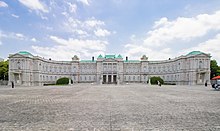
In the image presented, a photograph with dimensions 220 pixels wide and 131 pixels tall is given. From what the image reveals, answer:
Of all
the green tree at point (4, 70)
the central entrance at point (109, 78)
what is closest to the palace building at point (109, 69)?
the central entrance at point (109, 78)

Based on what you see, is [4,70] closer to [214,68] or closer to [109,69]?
[109,69]

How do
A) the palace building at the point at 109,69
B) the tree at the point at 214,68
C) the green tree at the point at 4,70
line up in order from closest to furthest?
the palace building at the point at 109,69 < the green tree at the point at 4,70 < the tree at the point at 214,68

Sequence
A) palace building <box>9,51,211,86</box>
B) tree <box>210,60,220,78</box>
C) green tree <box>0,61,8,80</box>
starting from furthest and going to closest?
1. tree <box>210,60,220,78</box>
2. green tree <box>0,61,8,80</box>
3. palace building <box>9,51,211,86</box>

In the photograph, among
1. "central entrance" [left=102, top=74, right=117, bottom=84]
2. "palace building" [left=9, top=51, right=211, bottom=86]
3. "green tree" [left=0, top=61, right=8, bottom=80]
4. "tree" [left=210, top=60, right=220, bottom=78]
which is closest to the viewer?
"palace building" [left=9, top=51, right=211, bottom=86]

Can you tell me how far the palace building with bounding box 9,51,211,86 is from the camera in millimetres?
65438

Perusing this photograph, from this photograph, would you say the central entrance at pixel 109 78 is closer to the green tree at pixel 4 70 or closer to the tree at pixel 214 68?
the green tree at pixel 4 70

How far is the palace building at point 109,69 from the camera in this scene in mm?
65438

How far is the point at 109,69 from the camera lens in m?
Result: 92.2

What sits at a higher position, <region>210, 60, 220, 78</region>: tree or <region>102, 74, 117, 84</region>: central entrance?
<region>210, 60, 220, 78</region>: tree

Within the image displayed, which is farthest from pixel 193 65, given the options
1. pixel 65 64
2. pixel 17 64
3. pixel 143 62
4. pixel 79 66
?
pixel 17 64

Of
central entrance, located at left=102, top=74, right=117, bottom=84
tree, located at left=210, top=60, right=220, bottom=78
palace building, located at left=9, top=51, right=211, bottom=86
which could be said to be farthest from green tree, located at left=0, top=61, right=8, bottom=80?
tree, located at left=210, top=60, right=220, bottom=78

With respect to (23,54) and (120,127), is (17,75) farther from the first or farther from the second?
(120,127)

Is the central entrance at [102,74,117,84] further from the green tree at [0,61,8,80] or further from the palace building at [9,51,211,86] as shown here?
the green tree at [0,61,8,80]

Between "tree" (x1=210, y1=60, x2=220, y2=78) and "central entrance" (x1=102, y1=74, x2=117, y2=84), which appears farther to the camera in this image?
"central entrance" (x1=102, y1=74, x2=117, y2=84)
